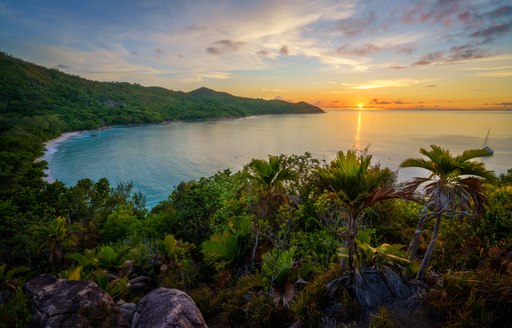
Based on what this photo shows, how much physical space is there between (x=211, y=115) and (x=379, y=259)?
159 m

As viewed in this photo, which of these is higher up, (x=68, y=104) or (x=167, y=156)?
(x=68, y=104)

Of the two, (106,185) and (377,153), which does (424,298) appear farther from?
(377,153)

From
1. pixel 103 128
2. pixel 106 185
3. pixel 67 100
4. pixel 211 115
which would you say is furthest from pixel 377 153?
pixel 67 100

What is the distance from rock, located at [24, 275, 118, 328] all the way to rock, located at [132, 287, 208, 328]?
72 cm

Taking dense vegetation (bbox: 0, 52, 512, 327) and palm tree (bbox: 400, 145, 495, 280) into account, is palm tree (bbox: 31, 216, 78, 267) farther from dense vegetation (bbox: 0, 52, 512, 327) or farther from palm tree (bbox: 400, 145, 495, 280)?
palm tree (bbox: 400, 145, 495, 280)

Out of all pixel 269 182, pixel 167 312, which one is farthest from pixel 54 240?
pixel 269 182

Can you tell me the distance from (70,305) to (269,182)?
17.4 feet

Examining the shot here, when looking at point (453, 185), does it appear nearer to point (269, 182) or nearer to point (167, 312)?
point (269, 182)

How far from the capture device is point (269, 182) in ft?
24.9

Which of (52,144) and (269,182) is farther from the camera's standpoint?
(52,144)

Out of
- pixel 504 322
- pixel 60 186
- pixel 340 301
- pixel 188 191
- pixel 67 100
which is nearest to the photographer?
pixel 504 322

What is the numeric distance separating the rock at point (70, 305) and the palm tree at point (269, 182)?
3.95 m

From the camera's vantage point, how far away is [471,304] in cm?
354

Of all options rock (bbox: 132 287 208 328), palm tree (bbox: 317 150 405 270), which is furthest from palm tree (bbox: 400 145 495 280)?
rock (bbox: 132 287 208 328)
